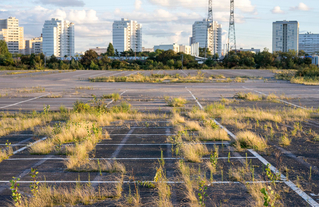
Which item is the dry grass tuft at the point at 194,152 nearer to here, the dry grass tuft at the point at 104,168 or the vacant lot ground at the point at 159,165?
the vacant lot ground at the point at 159,165

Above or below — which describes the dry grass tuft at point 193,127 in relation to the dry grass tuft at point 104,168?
above

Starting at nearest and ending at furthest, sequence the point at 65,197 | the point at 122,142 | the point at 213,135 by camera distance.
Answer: the point at 65,197 → the point at 122,142 → the point at 213,135

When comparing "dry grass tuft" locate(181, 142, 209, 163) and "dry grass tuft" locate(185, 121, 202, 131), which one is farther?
"dry grass tuft" locate(185, 121, 202, 131)

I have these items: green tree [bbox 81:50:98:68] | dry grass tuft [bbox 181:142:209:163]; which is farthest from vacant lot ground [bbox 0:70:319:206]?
green tree [bbox 81:50:98:68]

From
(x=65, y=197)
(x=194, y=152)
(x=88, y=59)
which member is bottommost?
(x=65, y=197)

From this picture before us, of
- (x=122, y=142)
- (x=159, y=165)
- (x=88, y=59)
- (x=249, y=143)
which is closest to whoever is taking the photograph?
(x=159, y=165)

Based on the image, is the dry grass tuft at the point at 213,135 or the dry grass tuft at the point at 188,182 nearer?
the dry grass tuft at the point at 188,182

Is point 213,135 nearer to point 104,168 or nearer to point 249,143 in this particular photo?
point 249,143

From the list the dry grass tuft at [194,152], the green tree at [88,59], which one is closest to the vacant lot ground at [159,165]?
the dry grass tuft at [194,152]

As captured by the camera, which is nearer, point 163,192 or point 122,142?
point 163,192

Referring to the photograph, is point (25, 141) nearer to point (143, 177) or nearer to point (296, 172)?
point (143, 177)

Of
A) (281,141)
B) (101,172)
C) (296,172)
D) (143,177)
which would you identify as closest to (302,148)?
(281,141)

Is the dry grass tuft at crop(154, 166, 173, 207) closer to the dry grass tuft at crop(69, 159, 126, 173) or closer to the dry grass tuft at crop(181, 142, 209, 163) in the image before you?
the dry grass tuft at crop(69, 159, 126, 173)

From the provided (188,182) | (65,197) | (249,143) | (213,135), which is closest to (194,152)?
(249,143)
